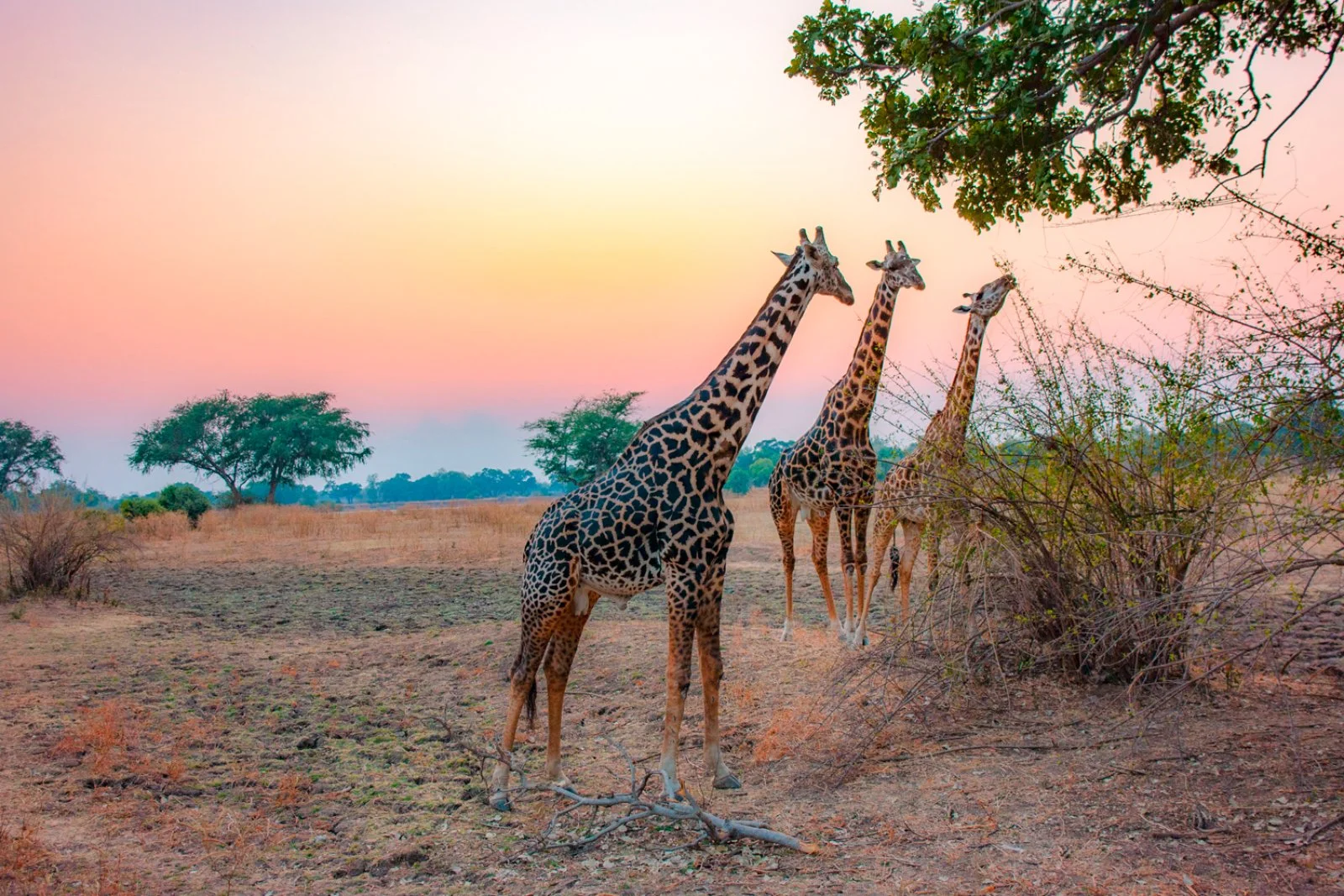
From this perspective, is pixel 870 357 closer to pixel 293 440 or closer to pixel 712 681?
pixel 712 681

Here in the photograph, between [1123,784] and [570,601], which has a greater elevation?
[570,601]

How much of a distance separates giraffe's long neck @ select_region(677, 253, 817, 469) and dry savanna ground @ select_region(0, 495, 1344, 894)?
2.03 m

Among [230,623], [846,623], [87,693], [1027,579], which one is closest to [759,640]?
[846,623]

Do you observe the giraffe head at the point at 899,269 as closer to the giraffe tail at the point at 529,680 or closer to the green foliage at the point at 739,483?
the giraffe tail at the point at 529,680

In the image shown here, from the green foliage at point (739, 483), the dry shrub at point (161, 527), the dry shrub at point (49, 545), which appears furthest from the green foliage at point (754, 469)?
the dry shrub at point (49, 545)

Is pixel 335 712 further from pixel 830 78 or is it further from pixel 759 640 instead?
pixel 830 78

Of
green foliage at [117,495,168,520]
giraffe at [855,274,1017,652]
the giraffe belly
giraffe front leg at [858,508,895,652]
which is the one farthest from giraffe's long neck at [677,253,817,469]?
green foliage at [117,495,168,520]

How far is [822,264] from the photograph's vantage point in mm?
6516

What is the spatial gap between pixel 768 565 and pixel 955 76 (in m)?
9.67

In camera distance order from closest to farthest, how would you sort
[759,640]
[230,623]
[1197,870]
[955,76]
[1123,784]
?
[1197,870] < [1123,784] < [955,76] < [759,640] < [230,623]

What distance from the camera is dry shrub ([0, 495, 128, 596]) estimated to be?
13328 millimetres

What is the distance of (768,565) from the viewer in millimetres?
16422

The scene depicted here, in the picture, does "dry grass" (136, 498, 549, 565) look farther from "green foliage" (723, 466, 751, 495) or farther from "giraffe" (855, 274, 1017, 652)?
"green foliage" (723, 466, 751, 495)

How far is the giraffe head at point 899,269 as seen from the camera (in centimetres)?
898
